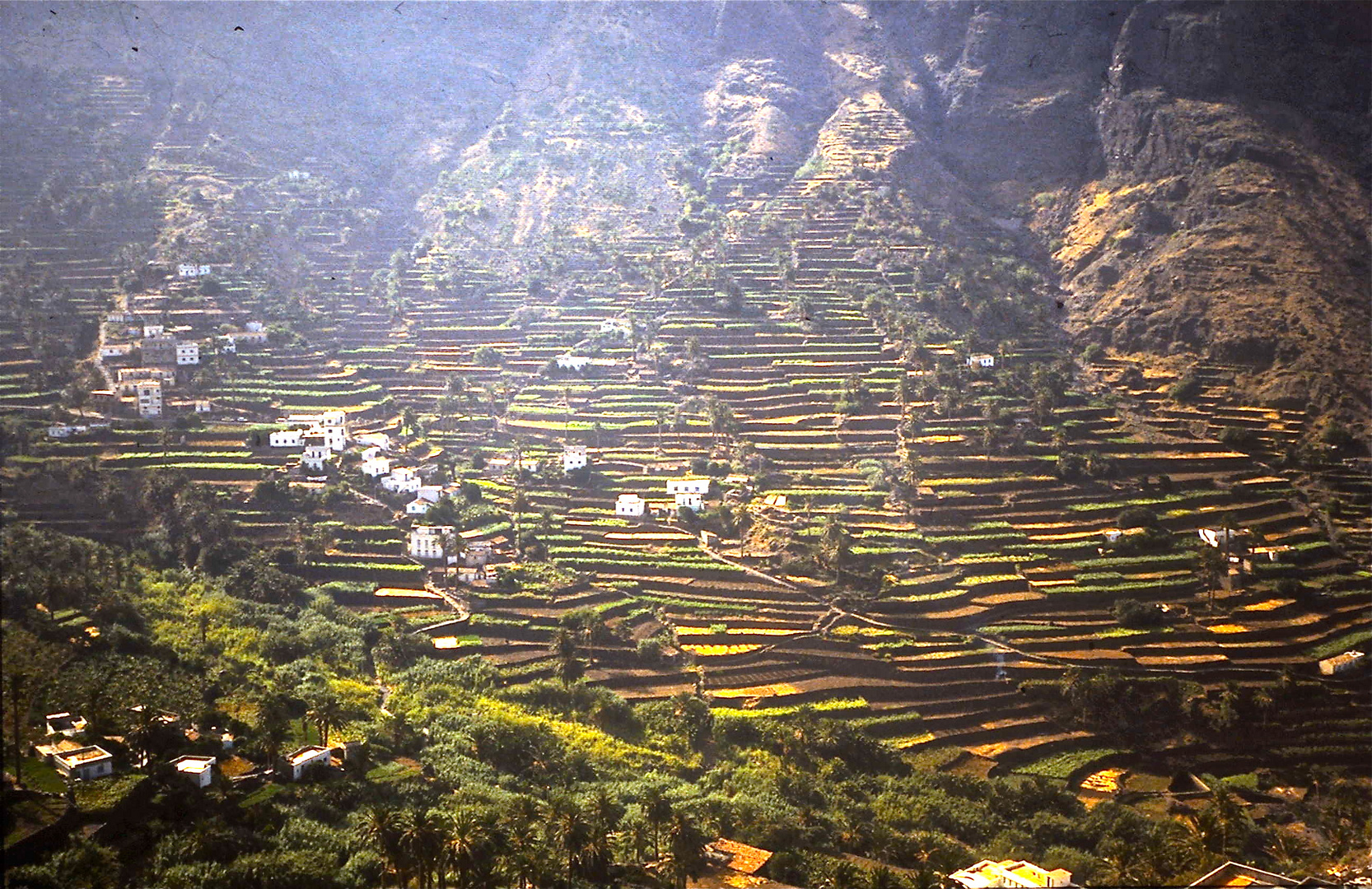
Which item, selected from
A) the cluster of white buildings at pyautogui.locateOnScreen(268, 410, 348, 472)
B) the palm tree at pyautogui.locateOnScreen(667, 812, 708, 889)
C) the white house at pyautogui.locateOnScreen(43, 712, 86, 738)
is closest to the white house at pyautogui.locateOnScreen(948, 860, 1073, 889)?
the palm tree at pyautogui.locateOnScreen(667, 812, 708, 889)

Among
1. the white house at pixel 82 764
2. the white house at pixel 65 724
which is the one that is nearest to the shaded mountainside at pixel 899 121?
the white house at pixel 65 724

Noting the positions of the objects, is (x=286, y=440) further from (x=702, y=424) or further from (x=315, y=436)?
(x=702, y=424)

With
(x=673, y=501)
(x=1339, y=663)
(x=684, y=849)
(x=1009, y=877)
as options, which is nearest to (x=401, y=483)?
(x=673, y=501)

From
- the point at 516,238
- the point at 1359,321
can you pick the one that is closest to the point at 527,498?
the point at 516,238

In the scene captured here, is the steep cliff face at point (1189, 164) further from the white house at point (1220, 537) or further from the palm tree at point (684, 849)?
the palm tree at point (684, 849)

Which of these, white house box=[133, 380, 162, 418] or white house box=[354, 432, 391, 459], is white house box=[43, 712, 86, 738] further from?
white house box=[133, 380, 162, 418]
